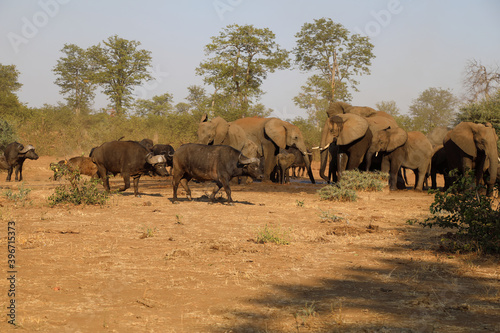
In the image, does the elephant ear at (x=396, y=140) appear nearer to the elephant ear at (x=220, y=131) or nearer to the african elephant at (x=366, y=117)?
the african elephant at (x=366, y=117)

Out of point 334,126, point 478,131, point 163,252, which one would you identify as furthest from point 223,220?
point 478,131

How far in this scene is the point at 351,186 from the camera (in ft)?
52.5

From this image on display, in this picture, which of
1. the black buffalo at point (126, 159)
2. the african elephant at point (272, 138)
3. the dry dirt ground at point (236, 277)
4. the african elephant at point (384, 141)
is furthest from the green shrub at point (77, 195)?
the african elephant at point (272, 138)

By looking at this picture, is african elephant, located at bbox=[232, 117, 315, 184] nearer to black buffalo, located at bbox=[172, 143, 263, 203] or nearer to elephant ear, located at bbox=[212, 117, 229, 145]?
elephant ear, located at bbox=[212, 117, 229, 145]

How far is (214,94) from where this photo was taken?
42.5m

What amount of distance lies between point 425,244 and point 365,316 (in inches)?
164

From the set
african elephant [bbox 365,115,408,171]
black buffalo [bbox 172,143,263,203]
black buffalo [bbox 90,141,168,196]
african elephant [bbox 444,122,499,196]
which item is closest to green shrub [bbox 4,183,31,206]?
black buffalo [bbox 90,141,168,196]

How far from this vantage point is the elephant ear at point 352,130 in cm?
1761

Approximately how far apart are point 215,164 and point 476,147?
A: 8.55 metres

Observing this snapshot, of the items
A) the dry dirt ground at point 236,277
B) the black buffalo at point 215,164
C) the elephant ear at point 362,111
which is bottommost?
the dry dirt ground at point 236,277

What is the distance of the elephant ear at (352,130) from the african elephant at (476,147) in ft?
9.41

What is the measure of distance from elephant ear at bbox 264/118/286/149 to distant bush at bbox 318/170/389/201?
560 centimetres

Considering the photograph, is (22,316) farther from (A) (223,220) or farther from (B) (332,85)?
(B) (332,85)

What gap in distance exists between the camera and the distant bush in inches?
589
